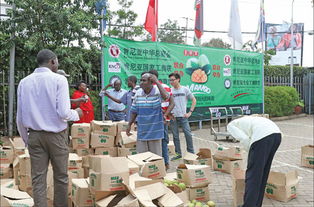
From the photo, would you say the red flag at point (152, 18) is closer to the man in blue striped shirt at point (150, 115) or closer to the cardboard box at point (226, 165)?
the cardboard box at point (226, 165)

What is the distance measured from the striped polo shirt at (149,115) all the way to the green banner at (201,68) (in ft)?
14.9

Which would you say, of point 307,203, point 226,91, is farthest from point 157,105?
point 226,91

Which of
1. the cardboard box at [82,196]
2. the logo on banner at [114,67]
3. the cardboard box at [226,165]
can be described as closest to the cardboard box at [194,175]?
the cardboard box at [82,196]

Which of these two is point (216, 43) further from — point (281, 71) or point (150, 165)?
point (150, 165)

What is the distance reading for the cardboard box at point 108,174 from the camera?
342 cm

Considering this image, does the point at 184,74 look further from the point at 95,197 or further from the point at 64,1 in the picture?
the point at 95,197

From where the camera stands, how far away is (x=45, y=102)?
135 inches

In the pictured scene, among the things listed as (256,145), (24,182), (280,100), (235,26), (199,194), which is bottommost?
(199,194)

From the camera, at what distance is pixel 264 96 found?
15250 mm

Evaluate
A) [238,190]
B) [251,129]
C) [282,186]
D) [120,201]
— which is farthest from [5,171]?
[282,186]

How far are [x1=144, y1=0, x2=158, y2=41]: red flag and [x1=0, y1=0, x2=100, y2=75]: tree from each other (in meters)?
2.67

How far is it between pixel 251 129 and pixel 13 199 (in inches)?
110

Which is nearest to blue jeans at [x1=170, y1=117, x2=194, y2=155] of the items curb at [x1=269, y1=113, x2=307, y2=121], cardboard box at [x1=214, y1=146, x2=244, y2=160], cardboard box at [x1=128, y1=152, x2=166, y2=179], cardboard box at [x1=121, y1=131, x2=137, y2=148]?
cardboard box at [x1=214, y1=146, x2=244, y2=160]

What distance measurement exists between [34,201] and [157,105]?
236 centimetres
